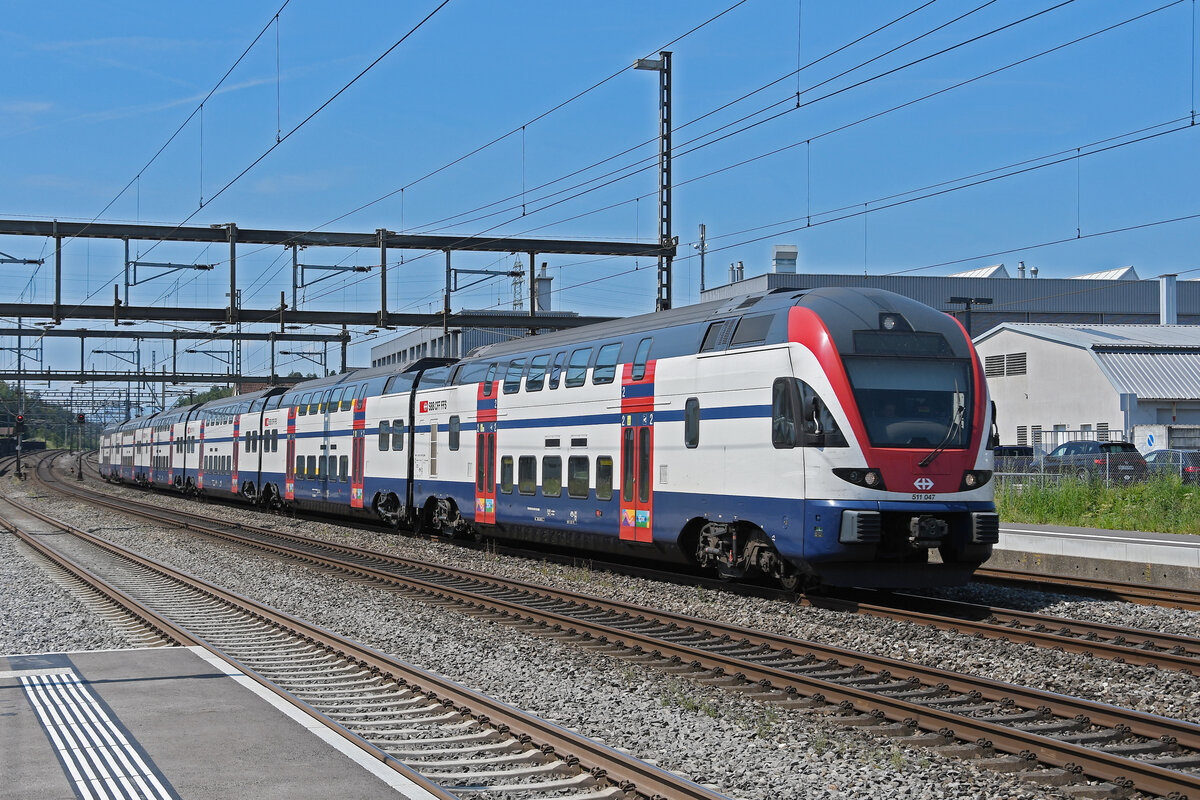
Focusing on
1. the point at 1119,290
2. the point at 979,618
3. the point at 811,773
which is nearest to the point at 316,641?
the point at 811,773

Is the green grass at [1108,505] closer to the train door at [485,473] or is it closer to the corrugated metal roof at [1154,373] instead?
the train door at [485,473]

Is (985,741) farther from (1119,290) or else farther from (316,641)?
(1119,290)

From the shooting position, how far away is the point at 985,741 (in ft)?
25.1

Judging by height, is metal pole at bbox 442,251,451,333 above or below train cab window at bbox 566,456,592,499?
above

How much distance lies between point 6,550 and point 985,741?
22.4m

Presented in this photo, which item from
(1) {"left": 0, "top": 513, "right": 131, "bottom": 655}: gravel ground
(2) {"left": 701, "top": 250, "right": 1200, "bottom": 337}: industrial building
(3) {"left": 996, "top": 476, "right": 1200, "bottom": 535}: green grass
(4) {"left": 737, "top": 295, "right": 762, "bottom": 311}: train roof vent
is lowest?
(1) {"left": 0, "top": 513, "right": 131, "bottom": 655}: gravel ground

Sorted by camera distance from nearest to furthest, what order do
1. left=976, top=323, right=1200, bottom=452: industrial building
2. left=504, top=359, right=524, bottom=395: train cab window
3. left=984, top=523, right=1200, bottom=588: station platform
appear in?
left=984, top=523, right=1200, bottom=588: station platform < left=504, top=359, right=524, bottom=395: train cab window < left=976, top=323, right=1200, bottom=452: industrial building

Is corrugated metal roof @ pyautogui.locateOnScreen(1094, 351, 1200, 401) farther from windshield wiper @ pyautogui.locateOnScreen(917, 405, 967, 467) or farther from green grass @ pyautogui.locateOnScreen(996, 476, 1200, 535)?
windshield wiper @ pyautogui.locateOnScreen(917, 405, 967, 467)

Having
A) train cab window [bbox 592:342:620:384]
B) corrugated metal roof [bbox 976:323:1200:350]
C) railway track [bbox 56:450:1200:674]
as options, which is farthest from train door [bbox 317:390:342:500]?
corrugated metal roof [bbox 976:323:1200:350]

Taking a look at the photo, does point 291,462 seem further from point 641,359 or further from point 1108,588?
point 1108,588

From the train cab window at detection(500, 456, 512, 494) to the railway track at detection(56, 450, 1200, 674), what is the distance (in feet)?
17.4

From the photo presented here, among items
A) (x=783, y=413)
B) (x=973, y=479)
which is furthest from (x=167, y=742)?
(x=973, y=479)

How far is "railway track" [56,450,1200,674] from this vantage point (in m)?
10.7

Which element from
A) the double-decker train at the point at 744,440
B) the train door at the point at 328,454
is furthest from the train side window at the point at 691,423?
the train door at the point at 328,454
